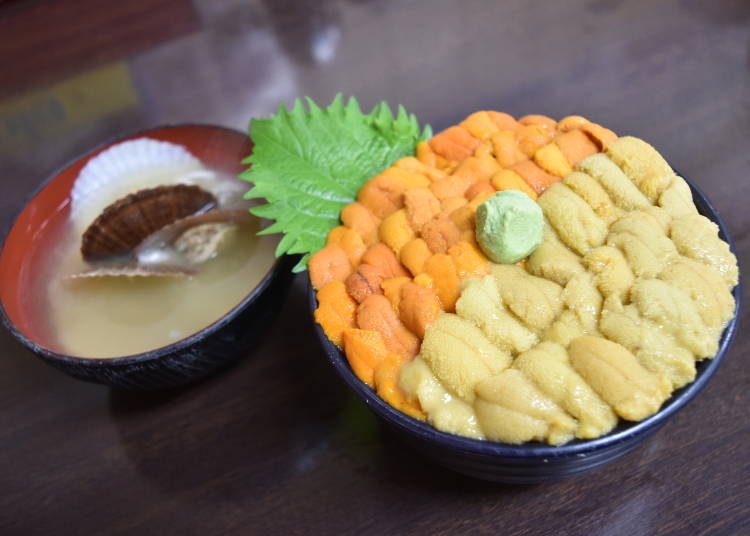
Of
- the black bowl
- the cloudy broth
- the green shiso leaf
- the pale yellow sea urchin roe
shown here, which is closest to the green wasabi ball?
the pale yellow sea urchin roe

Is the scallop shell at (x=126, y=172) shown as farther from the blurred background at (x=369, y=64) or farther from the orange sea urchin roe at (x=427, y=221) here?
the orange sea urchin roe at (x=427, y=221)

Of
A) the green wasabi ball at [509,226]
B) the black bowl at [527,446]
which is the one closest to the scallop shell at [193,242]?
the black bowl at [527,446]

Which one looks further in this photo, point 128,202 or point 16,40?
point 16,40

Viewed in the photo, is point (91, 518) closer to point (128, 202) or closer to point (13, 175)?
point (128, 202)

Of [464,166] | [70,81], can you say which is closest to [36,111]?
[70,81]

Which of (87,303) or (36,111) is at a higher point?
(36,111)

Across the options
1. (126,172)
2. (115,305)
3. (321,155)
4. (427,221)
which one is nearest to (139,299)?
(115,305)

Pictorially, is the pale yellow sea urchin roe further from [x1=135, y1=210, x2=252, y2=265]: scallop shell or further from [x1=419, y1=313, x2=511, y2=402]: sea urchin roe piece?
[x1=135, y1=210, x2=252, y2=265]: scallop shell

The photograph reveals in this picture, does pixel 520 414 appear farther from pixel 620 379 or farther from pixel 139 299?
pixel 139 299
